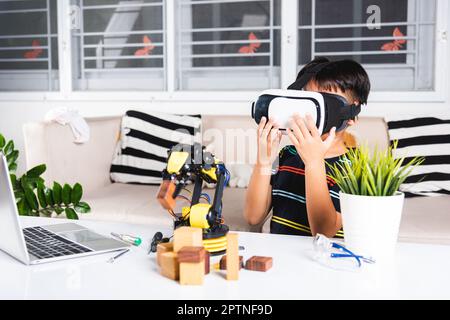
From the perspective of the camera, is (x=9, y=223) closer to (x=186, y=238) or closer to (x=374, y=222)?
(x=186, y=238)

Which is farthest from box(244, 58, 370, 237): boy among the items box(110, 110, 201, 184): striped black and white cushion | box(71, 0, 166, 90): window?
box(71, 0, 166, 90): window

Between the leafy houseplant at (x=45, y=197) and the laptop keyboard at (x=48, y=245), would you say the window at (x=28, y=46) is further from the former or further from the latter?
the laptop keyboard at (x=48, y=245)

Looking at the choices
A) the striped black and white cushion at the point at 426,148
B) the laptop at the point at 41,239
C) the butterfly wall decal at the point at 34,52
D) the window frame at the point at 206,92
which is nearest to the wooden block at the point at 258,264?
the laptop at the point at 41,239

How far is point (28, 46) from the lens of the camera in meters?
3.56

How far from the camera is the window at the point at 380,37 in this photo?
2945 millimetres

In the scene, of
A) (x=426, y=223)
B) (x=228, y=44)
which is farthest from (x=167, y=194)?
(x=228, y=44)

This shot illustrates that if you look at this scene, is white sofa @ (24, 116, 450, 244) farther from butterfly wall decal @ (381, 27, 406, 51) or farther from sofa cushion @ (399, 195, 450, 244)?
butterfly wall decal @ (381, 27, 406, 51)

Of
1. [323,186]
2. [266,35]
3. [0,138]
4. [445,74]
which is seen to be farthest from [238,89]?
[323,186]

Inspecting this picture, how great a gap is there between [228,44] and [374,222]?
7.77 ft

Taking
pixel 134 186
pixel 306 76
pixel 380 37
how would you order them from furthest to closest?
pixel 380 37
pixel 134 186
pixel 306 76

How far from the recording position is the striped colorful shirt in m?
1.45

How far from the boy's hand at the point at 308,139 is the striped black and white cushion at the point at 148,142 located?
66.2 inches

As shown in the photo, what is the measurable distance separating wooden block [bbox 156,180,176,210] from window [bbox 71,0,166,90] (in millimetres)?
2404
